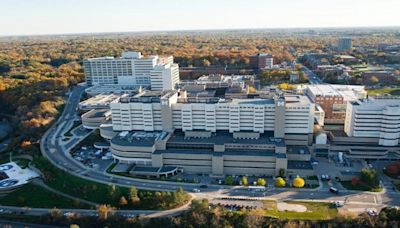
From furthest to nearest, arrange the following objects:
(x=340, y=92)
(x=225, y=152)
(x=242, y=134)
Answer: (x=340, y=92), (x=242, y=134), (x=225, y=152)

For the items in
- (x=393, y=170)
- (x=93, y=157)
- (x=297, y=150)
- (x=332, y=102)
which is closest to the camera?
(x=393, y=170)

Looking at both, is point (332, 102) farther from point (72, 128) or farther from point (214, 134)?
point (72, 128)

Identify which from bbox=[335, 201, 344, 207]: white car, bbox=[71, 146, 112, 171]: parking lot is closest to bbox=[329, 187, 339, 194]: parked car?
bbox=[335, 201, 344, 207]: white car

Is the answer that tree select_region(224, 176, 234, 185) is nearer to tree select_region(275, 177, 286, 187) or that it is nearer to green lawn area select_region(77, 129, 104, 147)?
tree select_region(275, 177, 286, 187)

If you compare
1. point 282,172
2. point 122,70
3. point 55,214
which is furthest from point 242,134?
point 122,70

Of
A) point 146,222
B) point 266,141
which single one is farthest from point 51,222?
point 266,141

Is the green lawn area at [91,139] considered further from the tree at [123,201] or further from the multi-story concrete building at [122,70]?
the multi-story concrete building at [122,70]
